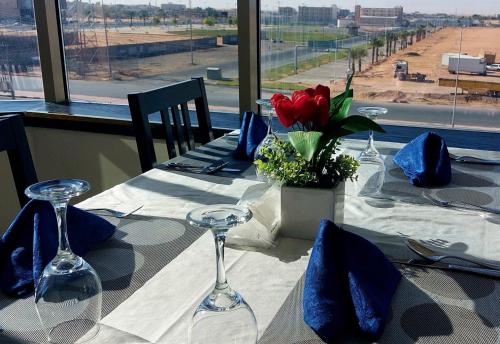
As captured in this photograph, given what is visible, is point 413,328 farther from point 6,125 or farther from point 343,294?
point 6,125

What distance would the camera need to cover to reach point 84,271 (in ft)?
2.15

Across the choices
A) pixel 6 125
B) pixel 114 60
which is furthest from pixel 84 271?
pixel 114 60

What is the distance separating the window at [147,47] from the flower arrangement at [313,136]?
52.4 inches

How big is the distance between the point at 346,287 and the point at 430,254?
0.26 meters

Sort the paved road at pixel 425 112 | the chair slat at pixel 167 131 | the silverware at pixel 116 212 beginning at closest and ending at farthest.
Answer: the silverware at pixel 116 212 < the chair slat at pixel 167 131 < the paved road at pixel 425 112

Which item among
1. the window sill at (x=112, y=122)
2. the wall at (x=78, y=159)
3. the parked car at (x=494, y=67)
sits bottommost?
the wall at (x=78, y=159)

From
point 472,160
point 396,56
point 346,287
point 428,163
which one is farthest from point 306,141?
point 396,56

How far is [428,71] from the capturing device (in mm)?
1999

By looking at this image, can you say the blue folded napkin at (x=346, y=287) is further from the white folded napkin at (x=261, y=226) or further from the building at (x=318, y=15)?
the building at (x=318, y=15)

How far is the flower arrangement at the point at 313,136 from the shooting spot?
87cm

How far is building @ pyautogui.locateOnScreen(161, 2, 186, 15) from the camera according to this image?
2367mm

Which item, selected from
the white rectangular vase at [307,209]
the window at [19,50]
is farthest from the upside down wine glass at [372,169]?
the window at [19,50]

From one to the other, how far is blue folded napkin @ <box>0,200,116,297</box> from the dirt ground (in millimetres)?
1388

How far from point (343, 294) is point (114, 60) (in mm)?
2221
